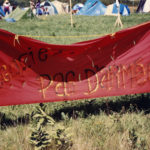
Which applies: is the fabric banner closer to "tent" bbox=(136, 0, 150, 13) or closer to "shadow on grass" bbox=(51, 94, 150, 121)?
"shadow on grass" bbox=(51, 94, 150, 121)

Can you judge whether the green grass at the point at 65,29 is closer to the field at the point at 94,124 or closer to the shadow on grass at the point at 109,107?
the shadow on grass at the point at 109,107

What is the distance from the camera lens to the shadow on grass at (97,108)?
3965 millimetres

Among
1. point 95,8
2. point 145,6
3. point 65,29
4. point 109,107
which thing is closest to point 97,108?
point 109,107

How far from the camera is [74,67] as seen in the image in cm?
385

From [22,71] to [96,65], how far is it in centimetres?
110

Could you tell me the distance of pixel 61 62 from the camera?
382 centimetres

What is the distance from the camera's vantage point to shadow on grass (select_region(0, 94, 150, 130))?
3965 millimetres

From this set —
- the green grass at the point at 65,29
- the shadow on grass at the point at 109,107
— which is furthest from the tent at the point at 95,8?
the shadow on grass at the point at 109,107

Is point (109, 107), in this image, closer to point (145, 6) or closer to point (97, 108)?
point (97, 108)

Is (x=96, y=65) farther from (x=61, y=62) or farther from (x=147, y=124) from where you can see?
(x=147, y=124)

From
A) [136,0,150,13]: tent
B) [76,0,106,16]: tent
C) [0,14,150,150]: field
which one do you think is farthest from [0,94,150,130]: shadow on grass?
[76,0,106,16]: tent

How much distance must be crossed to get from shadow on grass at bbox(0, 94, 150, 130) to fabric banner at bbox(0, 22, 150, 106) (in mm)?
363

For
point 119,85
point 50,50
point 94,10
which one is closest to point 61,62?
point 50,50

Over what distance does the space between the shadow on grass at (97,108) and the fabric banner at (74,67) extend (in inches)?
14.3
